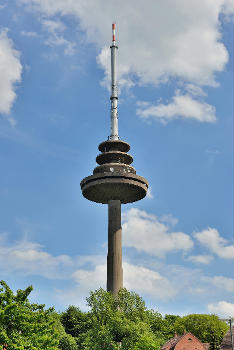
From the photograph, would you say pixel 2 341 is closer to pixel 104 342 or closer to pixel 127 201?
pixel 104 342

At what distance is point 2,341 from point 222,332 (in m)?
88.5

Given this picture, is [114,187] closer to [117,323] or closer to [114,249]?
[114,249]

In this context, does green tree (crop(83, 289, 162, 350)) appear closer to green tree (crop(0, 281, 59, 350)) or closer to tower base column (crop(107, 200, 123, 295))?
tower base column (crop(107, 200, 123, 295))

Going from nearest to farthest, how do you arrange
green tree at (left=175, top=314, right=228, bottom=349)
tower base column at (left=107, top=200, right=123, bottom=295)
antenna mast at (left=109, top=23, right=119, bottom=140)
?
tower base column at (left=107, top=200, right=123, bottom=295) < green tree at (left=175, top=314, right=228, bottom=349) < antenna mast at (left=109, top=23, right=119, bottom=140)

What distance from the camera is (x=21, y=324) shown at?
3066 cm

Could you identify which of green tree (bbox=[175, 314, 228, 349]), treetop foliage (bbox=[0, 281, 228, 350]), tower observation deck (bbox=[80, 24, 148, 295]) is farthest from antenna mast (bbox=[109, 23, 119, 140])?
green tree (bbox=[175, 314, 228, 349])

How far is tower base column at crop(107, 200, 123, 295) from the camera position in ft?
292

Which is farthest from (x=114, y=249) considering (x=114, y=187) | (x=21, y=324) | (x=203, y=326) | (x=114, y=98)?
(x=21, y=324)

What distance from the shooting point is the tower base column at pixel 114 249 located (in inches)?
3509

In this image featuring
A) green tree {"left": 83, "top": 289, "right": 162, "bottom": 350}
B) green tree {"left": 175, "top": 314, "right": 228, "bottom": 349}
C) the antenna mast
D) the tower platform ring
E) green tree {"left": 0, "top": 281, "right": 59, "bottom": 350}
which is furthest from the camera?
the antenna mast

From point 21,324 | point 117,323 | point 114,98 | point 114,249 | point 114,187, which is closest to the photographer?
point 21,324

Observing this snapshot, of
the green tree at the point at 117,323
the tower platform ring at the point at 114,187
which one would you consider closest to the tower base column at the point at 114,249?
the tower platform ring at the point at 114,187

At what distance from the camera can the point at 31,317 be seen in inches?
1225

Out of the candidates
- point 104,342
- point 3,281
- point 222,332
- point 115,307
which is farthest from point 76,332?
point 3,281
